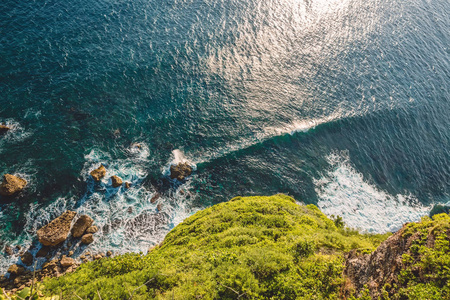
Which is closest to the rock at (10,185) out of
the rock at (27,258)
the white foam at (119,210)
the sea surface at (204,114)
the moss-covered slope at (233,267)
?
the sea surface at (204,114)

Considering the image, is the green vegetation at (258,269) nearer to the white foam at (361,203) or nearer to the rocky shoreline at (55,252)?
the rocky shoreline at (55,252)

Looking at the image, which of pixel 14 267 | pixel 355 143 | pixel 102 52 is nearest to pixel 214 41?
pixel 102 52

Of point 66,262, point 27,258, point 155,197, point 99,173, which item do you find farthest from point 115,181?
point 27,258

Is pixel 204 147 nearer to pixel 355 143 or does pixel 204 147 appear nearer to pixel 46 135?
pixel 46 135

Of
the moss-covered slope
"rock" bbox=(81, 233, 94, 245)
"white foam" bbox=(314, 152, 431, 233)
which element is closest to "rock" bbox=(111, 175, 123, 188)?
"rock" bbox=(81, 233, 94, 245)

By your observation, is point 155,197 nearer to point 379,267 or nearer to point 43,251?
point 43,251
